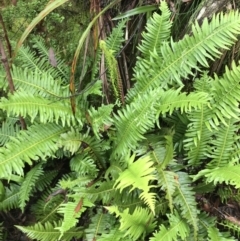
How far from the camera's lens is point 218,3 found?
2.61m

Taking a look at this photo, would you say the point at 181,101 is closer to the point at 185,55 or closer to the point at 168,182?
the point at 185,55

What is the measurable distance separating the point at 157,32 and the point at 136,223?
4.33ft

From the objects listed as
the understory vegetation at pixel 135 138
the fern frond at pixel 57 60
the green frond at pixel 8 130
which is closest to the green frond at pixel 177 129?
the understory vegetation at pixel 135 138

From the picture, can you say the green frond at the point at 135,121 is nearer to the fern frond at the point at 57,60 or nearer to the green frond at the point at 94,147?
Answer: the green frond at the point at 94,147

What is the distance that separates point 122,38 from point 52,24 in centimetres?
73

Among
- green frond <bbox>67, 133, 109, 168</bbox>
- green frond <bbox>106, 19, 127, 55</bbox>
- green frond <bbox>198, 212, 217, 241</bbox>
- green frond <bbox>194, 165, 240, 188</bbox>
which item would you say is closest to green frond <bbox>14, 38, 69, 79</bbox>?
green frond <bbox>106, 19, 127, 55</bbox>

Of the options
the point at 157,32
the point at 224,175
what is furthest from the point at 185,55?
the point at 224,175

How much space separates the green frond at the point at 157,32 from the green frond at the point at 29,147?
0.86 meters

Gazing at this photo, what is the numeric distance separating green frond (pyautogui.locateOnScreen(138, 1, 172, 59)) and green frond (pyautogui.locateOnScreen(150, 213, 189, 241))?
3.80 ft

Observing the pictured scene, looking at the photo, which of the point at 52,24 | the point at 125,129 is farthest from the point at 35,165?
the point at 52,24

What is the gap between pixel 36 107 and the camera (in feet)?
8.08

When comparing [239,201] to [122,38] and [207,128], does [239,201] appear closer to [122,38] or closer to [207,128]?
[207,128]

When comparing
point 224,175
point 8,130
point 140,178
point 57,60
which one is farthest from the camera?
point 57,60

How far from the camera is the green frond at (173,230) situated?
7.47 feet
